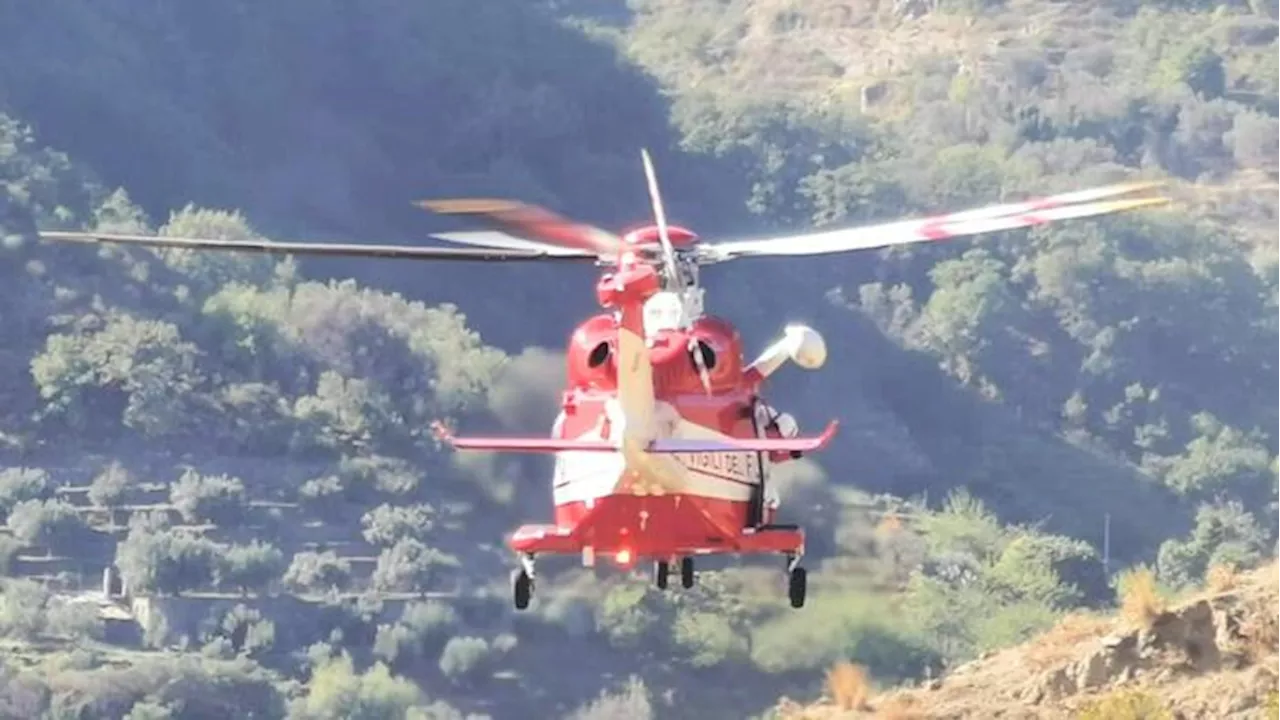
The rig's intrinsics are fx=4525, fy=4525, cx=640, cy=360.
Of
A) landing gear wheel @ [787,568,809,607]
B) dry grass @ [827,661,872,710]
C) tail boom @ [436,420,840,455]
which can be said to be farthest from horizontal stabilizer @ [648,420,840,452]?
dry grass @ [827,661,872,710]

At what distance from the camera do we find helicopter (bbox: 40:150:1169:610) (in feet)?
111

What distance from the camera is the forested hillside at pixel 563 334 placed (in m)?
76.8

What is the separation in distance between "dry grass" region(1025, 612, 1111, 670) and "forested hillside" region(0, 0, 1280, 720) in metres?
18.3

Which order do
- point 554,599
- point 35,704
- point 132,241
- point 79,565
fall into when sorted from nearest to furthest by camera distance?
point 132,241 < point 554,599 < point 35,704 < point 79,565

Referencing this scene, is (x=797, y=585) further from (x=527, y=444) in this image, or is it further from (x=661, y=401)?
(x=527, y=444)

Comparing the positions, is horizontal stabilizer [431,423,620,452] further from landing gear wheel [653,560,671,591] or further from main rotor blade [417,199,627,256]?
landing gear wheel [653,560,671,591]

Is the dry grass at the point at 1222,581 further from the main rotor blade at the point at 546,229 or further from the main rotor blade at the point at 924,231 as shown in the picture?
the main rotor blade at the point at 546,229

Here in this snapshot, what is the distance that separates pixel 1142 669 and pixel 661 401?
9121mm

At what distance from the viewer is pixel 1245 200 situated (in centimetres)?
16125

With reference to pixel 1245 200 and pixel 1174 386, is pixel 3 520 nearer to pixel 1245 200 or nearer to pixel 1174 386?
pixel 1174 386

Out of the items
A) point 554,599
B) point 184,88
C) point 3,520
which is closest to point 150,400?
point 3,520

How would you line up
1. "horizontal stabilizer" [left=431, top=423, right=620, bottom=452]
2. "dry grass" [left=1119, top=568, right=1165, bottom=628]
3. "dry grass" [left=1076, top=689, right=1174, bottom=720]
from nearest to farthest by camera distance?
"horizontal stabilizer" [left=431, top=423, right=620, bottom=452], "dry grass" [left=1076, top=689, right=1174, bottom=720], "dry grass" [left=1119, top=568, right=1165, bottom=628]

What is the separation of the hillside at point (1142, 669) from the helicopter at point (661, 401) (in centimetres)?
561

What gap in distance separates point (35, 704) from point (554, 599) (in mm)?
11049
